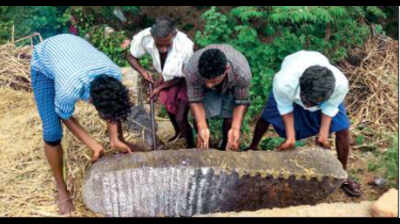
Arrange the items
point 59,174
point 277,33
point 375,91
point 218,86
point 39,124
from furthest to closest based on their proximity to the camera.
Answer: point 277,33 < point 375,91 < point 39,124 < point 218,86 < point 59,174

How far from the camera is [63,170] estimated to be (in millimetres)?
3420

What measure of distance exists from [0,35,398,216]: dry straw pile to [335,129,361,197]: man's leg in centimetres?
97

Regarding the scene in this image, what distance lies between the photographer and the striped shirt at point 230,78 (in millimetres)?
3168

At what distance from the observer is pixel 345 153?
3.44 meters

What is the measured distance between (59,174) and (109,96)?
94 cm

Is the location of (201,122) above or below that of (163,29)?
below

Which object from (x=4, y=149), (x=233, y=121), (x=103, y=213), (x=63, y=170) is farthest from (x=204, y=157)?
(x=4, y=149)

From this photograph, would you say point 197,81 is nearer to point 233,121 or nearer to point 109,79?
point 233,121

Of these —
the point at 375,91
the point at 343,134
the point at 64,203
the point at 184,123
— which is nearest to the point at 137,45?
the point at 184,123

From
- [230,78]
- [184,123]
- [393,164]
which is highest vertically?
[230,78]

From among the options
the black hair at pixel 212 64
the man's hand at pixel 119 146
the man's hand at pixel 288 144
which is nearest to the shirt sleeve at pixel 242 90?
the black hair at pixel 212 64

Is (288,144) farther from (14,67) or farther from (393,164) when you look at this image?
(14,67)

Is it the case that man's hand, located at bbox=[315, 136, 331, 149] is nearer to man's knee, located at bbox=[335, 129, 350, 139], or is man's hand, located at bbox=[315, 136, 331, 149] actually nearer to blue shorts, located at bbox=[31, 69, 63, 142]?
→ man's knee, located at bbox=[335, 129, 350, 139]

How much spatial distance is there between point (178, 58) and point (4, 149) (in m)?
1.66
